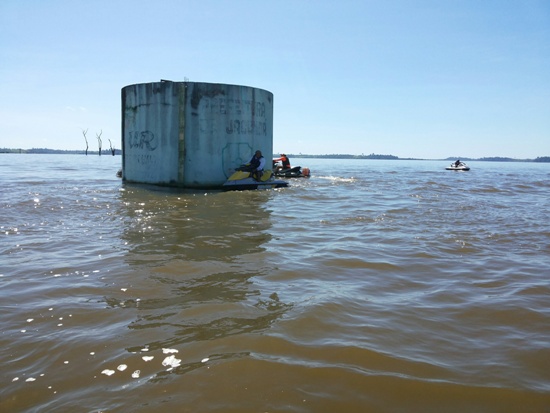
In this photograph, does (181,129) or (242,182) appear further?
(242,182)

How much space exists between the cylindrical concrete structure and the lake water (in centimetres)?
734

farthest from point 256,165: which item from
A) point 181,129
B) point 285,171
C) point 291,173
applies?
point 291,173

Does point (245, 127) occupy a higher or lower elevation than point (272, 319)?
higher

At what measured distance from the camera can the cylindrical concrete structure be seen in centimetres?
1470

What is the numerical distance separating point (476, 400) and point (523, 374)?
54cm

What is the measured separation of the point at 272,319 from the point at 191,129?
12.1m

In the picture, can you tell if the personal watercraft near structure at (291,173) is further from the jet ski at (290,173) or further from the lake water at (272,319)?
the lake water at (272,319)

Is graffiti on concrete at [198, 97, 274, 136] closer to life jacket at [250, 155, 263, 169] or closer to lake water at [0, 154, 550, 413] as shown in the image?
life jacket at [250, 155, 263, 169]

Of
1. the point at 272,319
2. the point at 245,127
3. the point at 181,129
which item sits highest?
the point at 245,127

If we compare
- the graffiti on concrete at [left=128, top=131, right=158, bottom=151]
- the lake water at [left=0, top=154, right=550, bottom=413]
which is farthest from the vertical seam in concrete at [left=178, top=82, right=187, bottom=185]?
the lake water at [left=0, top=154, right=550, bottom=413]

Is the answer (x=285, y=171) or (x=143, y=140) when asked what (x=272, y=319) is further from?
Answer: (x=285, y=171)

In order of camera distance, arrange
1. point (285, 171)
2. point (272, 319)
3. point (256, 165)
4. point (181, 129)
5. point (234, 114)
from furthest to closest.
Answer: point (285, 171) → point (256, 165) → point (234, 114) → point (181, 129) → point (272, 319)

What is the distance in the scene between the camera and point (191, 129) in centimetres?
1473

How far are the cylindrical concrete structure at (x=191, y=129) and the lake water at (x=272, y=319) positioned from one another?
7.34 metres
